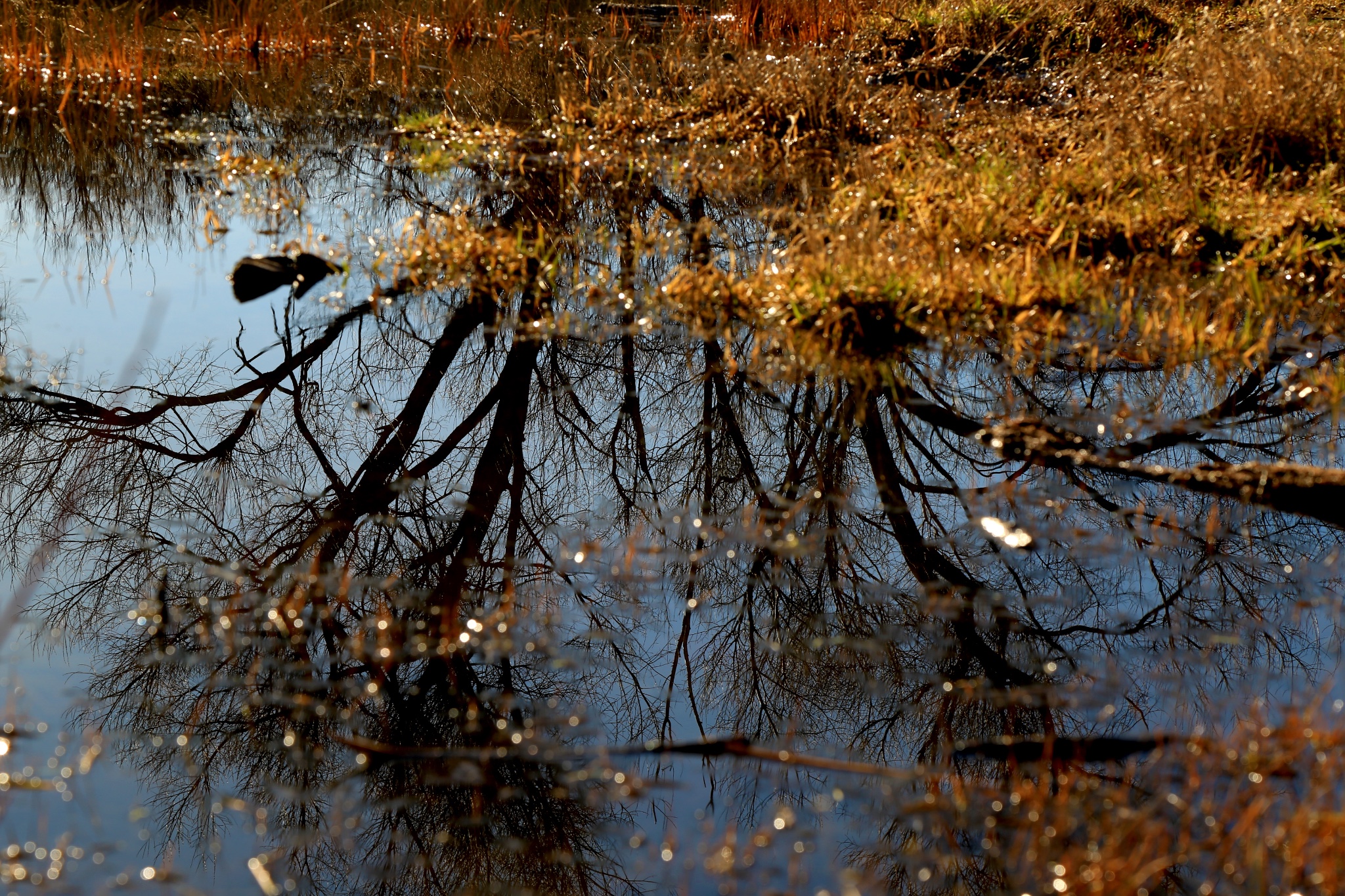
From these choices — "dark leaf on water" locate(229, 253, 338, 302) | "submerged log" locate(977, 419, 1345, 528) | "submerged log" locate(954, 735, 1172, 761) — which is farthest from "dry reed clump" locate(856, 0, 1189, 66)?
"submerged log" locate(954, 735, 1172, 761)

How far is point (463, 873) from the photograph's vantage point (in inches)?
79.6

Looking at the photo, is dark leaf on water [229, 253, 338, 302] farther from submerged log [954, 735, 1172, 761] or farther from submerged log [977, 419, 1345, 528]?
submerged log [954, 735, 1172, 761]

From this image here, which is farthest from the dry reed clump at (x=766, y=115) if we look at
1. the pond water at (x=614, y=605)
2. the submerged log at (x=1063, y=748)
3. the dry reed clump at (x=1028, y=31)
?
the submerged log at (x=1063, y=748)

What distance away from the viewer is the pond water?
2.07m

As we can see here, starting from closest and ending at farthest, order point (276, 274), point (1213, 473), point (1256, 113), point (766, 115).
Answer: point (1213, 473), point (276, 274), point (1256, 113), point (766, 115)

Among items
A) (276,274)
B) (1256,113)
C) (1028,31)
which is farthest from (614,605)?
(1028,31)

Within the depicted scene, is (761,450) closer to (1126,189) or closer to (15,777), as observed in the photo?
(15,777)

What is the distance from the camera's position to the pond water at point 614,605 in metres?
2.07

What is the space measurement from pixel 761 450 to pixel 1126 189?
2.84 metres

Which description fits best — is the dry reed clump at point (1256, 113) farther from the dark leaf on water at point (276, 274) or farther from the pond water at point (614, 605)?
the dark leaf on water at point (276, 274)

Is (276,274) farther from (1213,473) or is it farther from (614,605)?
(1213,473)

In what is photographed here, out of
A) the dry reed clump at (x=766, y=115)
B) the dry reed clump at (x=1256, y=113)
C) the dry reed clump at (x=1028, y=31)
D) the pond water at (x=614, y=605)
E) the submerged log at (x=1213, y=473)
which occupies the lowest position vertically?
the pond water at (x=614, y=605)

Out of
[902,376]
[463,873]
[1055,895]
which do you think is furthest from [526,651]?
[902,376]

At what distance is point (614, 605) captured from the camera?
2.86m
